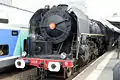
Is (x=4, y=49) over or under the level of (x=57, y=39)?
under

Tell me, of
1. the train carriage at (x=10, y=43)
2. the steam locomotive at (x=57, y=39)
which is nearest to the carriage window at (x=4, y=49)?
the train carriage at (x=10, y=43)

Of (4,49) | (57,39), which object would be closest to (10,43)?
(4,49)

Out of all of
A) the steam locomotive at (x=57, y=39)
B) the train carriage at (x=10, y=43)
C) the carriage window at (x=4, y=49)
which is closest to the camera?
the steam locomotive at (x=57, y=39)

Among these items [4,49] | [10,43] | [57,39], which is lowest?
[4,49]

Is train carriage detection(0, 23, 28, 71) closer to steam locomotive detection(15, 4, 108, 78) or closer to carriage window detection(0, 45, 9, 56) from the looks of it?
carriage window detection(0, 45, 9, 56)

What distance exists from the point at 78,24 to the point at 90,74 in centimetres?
176

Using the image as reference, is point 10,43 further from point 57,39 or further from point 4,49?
point 57,39

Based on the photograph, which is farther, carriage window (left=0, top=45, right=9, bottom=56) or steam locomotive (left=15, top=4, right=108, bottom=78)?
carriage window (left=0, top=45, right=9, bottom=56)

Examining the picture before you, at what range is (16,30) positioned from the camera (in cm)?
859

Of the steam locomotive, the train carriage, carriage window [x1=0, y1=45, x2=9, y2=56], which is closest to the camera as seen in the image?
the steam locomotive

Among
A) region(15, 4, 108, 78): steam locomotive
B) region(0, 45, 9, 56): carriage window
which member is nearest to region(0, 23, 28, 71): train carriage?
region(0, 45, 9, 56): carriage window

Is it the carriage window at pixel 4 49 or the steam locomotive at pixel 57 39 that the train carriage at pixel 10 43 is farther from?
the steam locomotive at pixel 57 39

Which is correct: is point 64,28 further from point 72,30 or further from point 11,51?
point 11,51

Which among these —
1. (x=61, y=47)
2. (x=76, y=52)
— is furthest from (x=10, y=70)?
(x=76, y=52)
